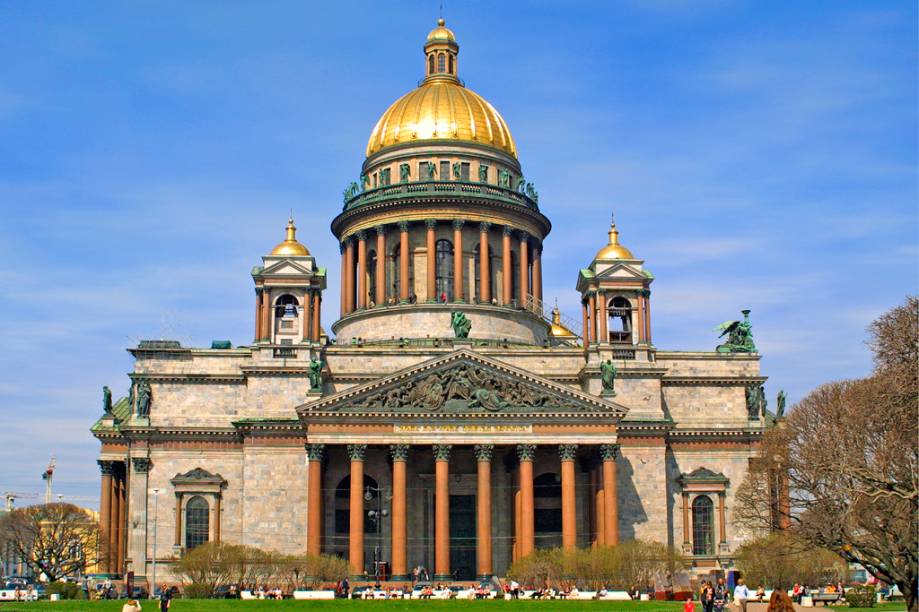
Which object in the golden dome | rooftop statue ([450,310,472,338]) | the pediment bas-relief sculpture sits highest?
the golden dome

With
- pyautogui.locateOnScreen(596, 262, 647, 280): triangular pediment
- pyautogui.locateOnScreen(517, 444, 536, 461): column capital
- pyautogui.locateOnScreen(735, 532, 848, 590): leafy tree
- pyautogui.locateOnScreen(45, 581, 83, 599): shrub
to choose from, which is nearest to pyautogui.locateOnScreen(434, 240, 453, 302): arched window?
pyautogui.locateOnScreen(596, 262, 647, 280): triangular pediment

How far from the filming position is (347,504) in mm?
81375

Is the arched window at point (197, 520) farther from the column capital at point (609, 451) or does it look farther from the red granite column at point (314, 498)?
the column capital at point (609, 451)

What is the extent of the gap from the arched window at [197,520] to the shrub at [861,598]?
1613 inches

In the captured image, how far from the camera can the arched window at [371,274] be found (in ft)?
319

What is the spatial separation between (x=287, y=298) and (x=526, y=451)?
66.3 feet

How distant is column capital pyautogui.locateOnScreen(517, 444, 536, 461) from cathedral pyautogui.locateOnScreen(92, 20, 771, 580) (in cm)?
28

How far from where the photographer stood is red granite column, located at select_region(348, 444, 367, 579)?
75.0m

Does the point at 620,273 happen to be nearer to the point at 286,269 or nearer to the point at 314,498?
the point at 286,269

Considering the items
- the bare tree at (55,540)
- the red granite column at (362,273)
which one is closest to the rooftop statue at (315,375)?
the red granite column at (362,273)

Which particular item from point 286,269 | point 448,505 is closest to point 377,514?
point 448,505

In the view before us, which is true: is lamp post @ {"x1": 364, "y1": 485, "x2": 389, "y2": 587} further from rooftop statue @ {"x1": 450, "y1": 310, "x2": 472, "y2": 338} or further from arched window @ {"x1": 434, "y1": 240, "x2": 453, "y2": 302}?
Answer: arched window @ {"x1": 434, "y1": 240, "x2": 453, "y2": 302}

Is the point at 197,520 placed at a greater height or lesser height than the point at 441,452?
lesser

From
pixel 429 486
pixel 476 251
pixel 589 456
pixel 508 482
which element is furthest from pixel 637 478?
pixel 476 251
